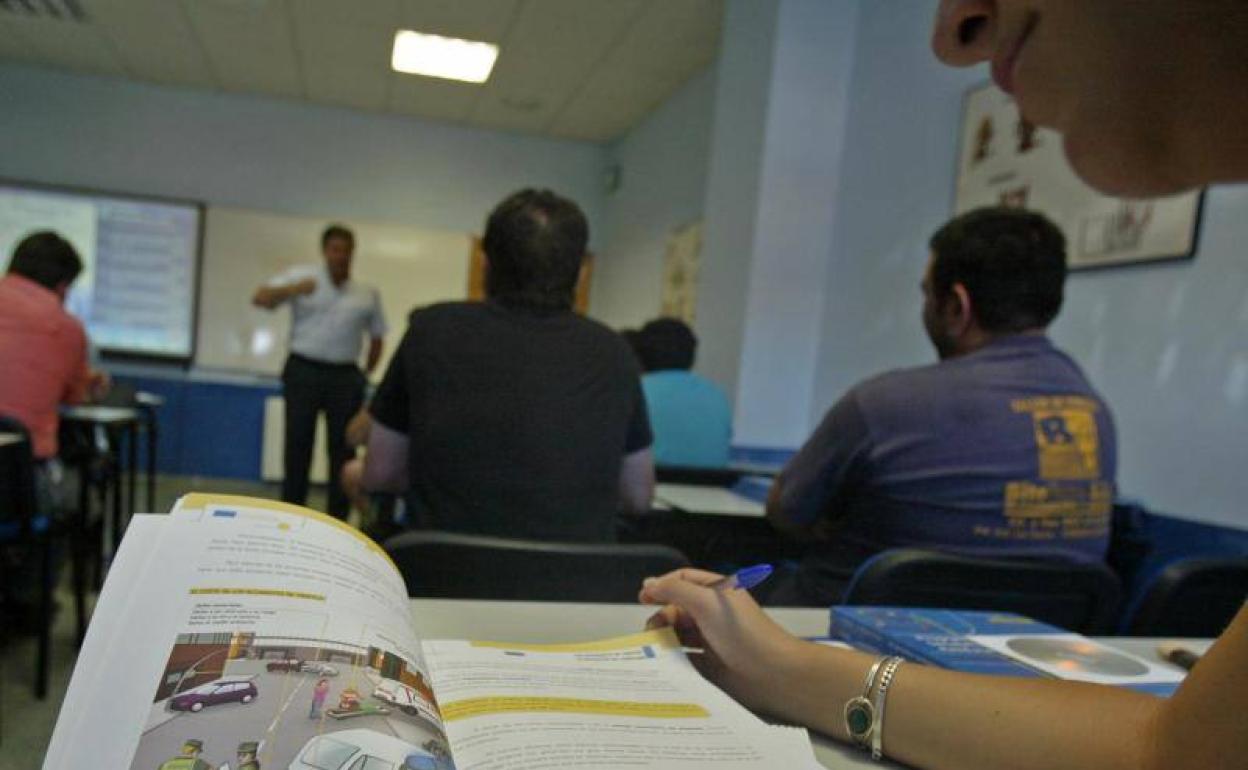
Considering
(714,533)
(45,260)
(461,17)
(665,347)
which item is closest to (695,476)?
(714,533)

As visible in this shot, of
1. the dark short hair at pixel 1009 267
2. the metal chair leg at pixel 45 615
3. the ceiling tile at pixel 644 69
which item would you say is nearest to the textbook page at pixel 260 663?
the ceiling tile at pixel 644 69

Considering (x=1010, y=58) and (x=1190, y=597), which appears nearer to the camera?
(x=1010, y=58)

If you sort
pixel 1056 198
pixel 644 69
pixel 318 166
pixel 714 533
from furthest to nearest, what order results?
1. pixel 318 166
2. pixel 644 69
3. pixel 1056 198
4. pixel 714 533

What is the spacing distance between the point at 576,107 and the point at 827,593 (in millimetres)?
2713

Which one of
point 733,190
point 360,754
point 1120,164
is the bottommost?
point 360,754

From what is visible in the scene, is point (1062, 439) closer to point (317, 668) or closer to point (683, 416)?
A: point (317, 668)

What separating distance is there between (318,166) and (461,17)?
4.79 m

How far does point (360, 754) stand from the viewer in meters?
0.30

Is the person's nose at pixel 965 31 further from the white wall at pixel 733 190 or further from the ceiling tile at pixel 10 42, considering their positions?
the white wall at pixel 733 190

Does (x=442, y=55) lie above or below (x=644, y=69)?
below

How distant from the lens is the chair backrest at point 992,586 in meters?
1.00

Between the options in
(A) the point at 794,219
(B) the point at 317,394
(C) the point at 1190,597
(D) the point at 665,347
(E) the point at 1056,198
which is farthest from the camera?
(B) the point at 317,394

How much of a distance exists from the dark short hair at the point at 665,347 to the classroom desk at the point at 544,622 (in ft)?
5.67

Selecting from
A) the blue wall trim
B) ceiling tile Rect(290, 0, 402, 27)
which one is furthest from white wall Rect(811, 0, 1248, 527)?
the blue wall trim
